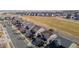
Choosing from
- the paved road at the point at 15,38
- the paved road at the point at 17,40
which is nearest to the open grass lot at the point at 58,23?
the paved road at the point at 17,40

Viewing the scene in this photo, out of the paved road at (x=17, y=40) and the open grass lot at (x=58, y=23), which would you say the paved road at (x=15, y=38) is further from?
the open grass lot at (x=58, y=23)

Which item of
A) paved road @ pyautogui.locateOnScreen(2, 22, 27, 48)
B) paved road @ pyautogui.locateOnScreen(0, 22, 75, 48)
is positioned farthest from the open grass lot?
paved road @ pyautogui.locateOnScreen(2, 22, 27, 48)

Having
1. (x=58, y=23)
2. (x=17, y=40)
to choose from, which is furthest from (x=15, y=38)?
(x=58, y=23)

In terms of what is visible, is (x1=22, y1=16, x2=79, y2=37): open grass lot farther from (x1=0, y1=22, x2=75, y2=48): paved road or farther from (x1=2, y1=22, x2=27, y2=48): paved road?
(x1=2, y1=22, x2=27, y2=48): paved road

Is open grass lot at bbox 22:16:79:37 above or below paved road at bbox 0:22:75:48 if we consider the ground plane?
above

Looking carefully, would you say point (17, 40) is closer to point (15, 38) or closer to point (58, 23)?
point (15, 38)

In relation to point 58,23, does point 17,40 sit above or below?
below
